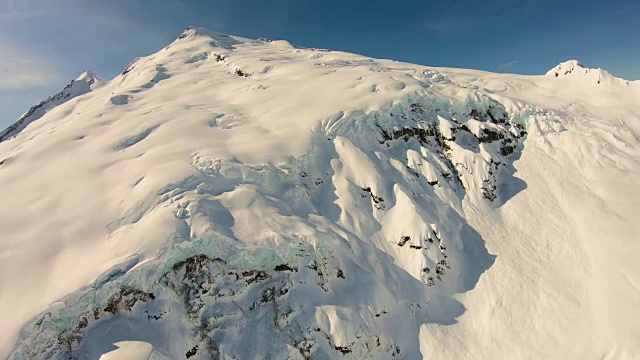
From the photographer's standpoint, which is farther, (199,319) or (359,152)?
(359,152)

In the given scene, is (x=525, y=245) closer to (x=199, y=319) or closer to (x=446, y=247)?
(x=446, y=247)

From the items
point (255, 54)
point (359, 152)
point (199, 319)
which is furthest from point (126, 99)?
point (199, 319)

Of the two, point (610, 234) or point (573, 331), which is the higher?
point (610, 234)

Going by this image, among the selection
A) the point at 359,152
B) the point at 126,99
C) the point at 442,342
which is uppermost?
the point at 126,99

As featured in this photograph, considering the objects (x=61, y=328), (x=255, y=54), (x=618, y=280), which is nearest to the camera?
(x=61, y=328)

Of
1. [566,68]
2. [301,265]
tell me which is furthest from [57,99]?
[566,68]

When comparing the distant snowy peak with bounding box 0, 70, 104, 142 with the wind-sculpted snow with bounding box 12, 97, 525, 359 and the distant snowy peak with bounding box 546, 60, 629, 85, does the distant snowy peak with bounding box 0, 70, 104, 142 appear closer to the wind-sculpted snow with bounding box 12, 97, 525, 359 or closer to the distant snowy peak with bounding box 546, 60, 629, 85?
the wind-sculpted snow with bounding box 12, 97, 525, 359
